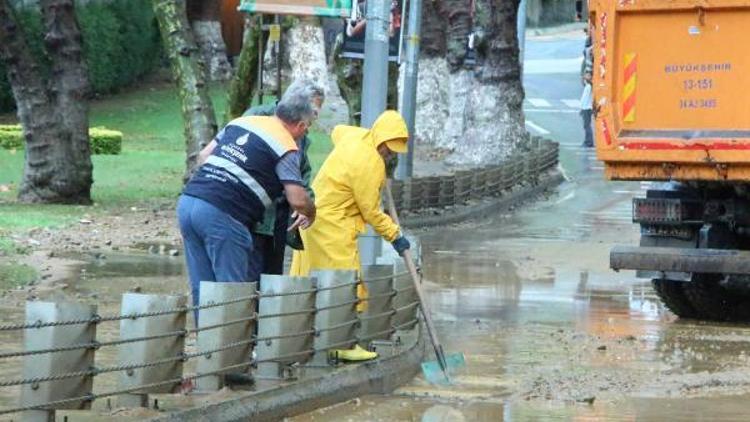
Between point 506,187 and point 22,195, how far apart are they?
8173 mm

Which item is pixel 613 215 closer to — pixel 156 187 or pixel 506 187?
pixel 506 187

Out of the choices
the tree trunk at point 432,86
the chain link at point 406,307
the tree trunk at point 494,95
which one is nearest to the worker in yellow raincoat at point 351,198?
the chain link at point 406,307

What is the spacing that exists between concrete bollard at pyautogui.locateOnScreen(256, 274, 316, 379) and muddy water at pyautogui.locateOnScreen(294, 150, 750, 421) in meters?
0.34

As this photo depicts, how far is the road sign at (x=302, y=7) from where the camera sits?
16.3 meters

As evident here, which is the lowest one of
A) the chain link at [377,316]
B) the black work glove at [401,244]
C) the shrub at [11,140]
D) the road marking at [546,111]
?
the road marking at [546,111]

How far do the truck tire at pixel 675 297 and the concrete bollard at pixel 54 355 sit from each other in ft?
24.6

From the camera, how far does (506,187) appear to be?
26203mm

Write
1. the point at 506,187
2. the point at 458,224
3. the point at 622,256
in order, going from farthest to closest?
the point at 506,187 < the point at 458,224 < the point at 622,256

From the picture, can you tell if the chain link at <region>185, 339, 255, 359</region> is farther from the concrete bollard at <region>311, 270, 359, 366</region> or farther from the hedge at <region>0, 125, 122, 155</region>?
the hedge at <region>0, 125, 122, 155</region>

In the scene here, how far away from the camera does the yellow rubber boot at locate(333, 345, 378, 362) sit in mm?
10016

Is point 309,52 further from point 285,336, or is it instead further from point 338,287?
point 285,336

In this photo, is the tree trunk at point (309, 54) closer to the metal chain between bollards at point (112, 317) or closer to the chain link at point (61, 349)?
the metal chain between bollards at point (112, 317)

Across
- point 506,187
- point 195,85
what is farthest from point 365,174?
point 506,187

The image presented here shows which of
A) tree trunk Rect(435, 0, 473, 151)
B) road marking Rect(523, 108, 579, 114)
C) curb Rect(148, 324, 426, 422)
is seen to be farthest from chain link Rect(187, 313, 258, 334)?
road marking Rect(523, 108, 579, 114)
